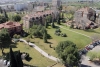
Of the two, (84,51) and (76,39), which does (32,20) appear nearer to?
(76,39)

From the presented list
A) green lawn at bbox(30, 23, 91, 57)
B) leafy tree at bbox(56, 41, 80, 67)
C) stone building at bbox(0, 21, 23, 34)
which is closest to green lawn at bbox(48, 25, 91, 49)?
green lawn at bbox(30, 23, 91, 57)

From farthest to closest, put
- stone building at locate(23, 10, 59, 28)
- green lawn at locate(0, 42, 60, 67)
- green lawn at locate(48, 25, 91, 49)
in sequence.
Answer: stone building at locate(23, 10, 59, 28)
green lawn at locate(48, 25, 91, 49)
green lawn at locate(0, 42, 60, 67)

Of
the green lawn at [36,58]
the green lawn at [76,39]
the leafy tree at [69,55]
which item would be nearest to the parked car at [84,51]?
the green lawn at [76,39]

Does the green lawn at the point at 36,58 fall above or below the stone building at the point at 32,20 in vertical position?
below

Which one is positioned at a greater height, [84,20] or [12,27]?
[12,27]

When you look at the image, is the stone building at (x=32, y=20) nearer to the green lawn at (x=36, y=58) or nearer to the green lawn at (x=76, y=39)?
the green lawn at (x=76, y=39)

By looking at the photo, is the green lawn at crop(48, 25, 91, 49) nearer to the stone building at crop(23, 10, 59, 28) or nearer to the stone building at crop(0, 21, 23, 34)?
the stone building at crop(23, 10, 59, 28)

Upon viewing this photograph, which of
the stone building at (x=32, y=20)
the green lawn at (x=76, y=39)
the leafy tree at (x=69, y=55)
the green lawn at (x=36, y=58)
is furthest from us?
the stone building at (x=32, y=20)

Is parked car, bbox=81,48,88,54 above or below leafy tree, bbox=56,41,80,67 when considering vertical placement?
below

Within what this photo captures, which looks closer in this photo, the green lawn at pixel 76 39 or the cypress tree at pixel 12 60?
the cypress tree at pixel 12 60

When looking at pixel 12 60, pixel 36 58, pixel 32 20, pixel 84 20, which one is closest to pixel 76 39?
pixel 84 20

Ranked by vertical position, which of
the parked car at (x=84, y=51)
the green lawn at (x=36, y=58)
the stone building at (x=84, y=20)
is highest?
the stone building at (x=84, y=20)

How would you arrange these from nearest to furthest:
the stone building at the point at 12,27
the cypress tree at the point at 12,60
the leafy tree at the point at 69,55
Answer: the cypress tree at the point at 12,60
the leafy tree at the point at 69,55
the stone building at the point at 12,27
